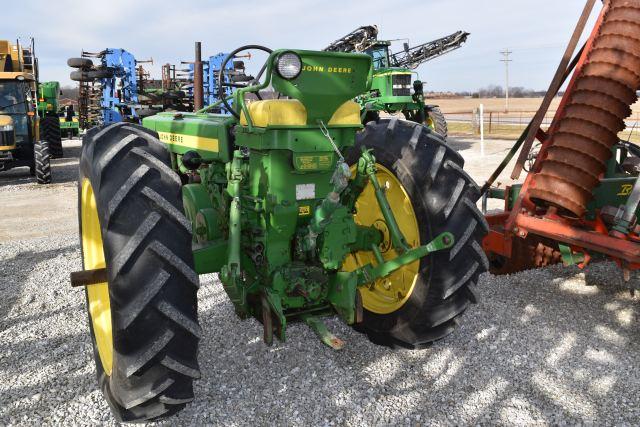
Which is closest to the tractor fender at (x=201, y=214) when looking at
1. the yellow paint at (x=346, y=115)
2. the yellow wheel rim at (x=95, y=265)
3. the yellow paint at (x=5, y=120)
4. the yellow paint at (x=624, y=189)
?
the yellow wheel rim at (x=95, y=265)

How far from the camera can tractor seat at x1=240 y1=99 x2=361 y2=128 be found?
2.55 m

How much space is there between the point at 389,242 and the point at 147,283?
5.21 ft

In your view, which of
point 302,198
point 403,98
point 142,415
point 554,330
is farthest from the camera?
point 403,98

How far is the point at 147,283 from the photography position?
210cm

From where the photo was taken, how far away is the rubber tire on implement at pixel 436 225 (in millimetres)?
2844

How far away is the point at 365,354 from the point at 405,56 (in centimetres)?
1496

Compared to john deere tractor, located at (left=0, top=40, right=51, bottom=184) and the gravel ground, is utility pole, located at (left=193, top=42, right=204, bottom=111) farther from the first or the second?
john deere tractor, located at (left=0, top=40, right=51, bottom=184)

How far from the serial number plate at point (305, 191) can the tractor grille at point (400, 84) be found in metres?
10.8

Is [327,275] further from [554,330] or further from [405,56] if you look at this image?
[405,56]

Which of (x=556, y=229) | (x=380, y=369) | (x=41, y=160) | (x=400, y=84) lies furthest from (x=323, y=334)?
(x=400, y=84)

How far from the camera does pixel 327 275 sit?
2.93m

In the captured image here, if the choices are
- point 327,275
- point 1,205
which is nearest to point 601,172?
point 327,275

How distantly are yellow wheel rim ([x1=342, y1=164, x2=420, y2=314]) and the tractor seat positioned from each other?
498 mm

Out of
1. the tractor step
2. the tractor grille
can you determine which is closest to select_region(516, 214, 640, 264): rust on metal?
the tractor step
